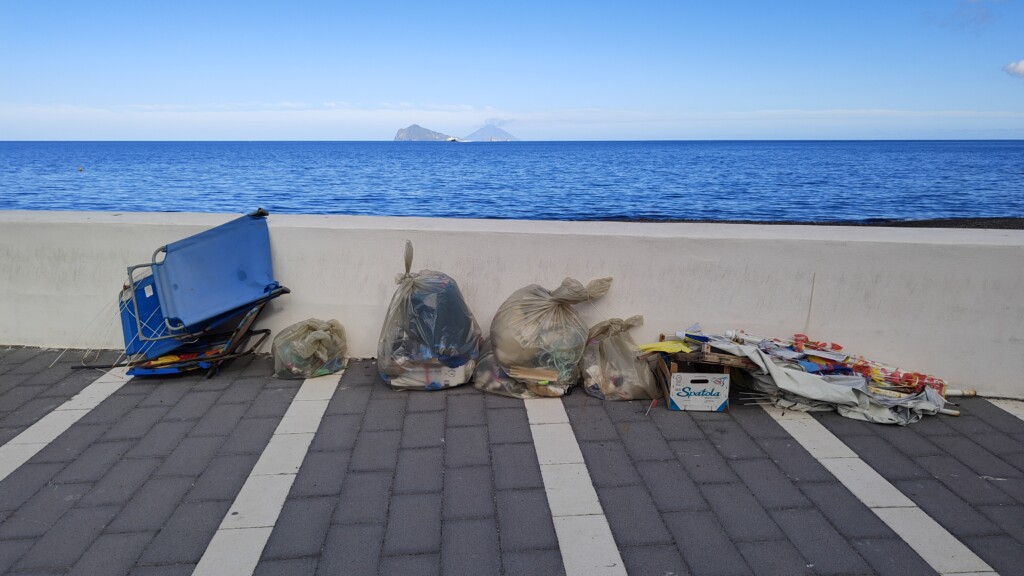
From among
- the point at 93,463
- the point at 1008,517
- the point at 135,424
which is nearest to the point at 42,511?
the point at 93,463

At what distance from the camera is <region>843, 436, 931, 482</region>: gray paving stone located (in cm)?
308

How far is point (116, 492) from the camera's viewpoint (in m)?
2.86

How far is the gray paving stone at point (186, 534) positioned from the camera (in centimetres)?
241

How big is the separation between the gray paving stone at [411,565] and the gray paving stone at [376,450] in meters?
0.71

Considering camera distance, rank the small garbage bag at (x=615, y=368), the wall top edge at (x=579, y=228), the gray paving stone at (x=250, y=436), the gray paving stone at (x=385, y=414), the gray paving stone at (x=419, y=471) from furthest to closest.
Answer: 1. the wall top edge at (x=579, y=228)
2. the small garbage bag at (x=615, y=368)
3. the gray paving stone at (x=385, y=414)
4. the gray paving stone at (x=250, y=436)
5. the gray paving stone at (x=419, y=471)

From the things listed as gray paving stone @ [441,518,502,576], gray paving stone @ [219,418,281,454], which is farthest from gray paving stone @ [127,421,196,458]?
gray paving stone @ [441,518,502,576]

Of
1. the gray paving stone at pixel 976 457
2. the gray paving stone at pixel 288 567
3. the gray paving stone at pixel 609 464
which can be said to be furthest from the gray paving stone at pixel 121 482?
the gray paving stone at pixel 976 457

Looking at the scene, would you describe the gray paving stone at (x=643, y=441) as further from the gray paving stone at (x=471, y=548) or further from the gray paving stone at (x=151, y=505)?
the gray paving stone at (x=151, y=505)

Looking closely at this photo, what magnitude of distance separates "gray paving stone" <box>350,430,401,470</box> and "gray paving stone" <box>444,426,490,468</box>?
10.8 inches

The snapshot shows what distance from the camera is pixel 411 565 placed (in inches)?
93.7

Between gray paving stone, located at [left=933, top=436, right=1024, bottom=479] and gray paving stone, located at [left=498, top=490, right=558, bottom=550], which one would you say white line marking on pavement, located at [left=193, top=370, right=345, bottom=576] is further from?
gray paving stone, located at [left=933, top=436, right=1024, bottom=479]

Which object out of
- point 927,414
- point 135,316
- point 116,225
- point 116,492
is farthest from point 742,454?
point 116,225

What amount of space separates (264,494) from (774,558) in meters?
2.22

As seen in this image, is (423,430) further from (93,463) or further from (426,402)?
(93,463)
